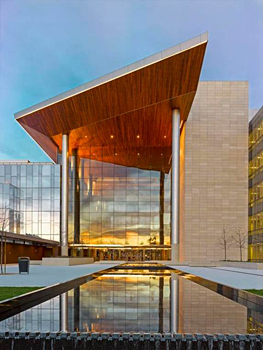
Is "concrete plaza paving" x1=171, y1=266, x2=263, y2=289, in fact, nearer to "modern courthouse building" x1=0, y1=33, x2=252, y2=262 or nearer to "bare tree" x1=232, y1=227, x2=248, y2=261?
"modern courthouse building" x1=0, y1=33, x2=252, y2=262

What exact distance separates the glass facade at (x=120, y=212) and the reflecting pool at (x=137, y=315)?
125ft

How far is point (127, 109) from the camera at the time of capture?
37.4 meters

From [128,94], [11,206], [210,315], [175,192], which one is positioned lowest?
[210,315]

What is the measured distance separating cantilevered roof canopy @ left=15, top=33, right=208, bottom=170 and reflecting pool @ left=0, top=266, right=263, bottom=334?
24.7 metres

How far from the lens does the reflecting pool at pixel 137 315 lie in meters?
5.84

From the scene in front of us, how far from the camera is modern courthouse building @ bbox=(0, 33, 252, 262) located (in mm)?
34781

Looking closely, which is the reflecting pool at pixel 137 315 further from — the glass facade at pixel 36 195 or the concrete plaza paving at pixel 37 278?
the glass facade at pixel 36 195

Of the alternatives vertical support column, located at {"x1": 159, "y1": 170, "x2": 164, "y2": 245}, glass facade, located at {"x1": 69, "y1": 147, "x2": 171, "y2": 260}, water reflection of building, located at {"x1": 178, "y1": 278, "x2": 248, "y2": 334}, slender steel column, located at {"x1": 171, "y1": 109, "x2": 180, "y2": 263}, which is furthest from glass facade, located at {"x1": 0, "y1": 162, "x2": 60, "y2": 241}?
water reflection of building, located at {"x1": 178, "y1": 278, "x2": 248, "y2": 334}

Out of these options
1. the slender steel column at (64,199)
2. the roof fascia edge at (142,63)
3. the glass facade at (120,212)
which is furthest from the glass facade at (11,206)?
the roof fascia edge at (142,63)

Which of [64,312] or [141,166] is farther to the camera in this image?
[141,166]

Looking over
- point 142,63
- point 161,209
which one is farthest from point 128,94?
point 161,209

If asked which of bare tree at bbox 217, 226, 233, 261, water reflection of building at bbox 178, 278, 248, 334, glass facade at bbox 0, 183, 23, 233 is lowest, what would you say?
bare tree at bbox 217, 226, 233, 261

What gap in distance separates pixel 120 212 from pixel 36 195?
35.9ft

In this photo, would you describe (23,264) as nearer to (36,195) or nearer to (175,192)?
(175,192)
